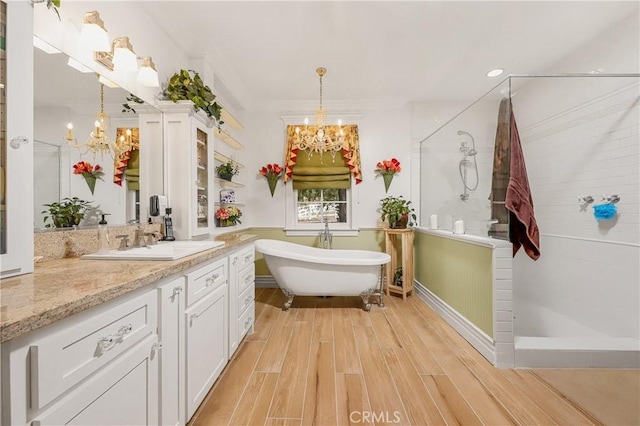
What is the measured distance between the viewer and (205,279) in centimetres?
147

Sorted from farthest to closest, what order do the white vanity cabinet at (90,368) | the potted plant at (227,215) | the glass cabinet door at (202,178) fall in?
the potted plant at (227,215) → the glass cabinet door at (202,178) → the white vanity cabinet at (90,368)

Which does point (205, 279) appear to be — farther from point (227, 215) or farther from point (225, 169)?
point (225, 169)

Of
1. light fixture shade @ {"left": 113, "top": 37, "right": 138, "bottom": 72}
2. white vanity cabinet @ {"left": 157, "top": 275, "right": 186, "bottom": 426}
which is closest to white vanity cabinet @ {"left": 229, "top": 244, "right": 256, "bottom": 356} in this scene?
white vanity cabinet @ {"left": 157, "top": 275, "right": 186, "bottom": 426}

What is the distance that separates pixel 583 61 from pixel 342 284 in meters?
3.15

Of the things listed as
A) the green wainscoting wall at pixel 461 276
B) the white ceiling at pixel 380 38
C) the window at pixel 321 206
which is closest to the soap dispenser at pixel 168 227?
the white ceiling at pixel 380 38

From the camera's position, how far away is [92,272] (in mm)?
1031

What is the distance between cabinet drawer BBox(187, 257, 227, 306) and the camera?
4.31ft

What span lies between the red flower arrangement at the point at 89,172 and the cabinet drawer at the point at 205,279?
0.79m

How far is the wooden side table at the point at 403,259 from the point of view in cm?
326

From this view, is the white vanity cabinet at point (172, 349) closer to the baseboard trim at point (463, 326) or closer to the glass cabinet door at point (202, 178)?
the glass cabinet door at point (202, 178)

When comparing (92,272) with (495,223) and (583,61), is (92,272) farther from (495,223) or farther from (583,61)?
(583,61)

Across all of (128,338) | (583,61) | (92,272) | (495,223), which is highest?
(583,61)

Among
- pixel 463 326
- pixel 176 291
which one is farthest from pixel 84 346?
pixel 463 326

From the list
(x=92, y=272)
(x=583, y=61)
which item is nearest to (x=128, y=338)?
(x=92, y=272)
